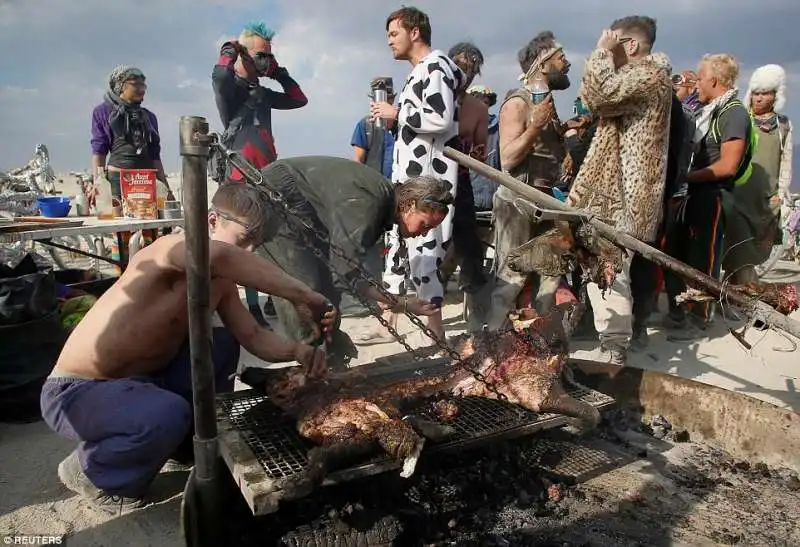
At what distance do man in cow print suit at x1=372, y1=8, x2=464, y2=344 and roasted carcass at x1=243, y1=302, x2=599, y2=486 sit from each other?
1157mm

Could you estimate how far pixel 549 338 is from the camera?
3740 millimetres

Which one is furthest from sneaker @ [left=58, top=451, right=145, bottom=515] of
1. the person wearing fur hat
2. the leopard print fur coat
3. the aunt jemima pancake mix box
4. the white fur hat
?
the white fur hat

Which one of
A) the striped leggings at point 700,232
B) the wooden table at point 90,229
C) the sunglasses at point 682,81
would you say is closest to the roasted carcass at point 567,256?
the striped leggings at point 700,232

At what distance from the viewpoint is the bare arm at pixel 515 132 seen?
4.93 metres

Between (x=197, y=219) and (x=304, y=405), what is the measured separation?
4.41ft

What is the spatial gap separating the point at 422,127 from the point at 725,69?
3275 mm

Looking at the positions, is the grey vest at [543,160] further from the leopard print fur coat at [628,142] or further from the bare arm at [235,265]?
the bare arm at [235,265]

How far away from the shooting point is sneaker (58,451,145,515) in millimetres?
3092

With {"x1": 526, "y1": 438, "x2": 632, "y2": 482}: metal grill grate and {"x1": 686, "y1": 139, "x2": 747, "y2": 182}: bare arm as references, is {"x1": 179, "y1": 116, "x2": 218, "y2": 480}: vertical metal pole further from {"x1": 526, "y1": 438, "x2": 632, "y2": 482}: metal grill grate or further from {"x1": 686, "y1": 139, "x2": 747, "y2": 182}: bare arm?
{"x1": 686, "y1": 139, "x2": 747, "y2": 182}: bare arm

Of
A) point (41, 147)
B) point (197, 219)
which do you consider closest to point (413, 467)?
point (197, 219)

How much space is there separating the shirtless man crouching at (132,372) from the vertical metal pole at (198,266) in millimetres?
682

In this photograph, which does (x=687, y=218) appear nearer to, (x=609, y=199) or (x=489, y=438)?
(x=609, y=199)

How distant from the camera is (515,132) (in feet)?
16.5

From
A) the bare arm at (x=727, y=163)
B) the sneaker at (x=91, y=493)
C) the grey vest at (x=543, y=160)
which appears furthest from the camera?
the bare arm at (x=727, y=163)
